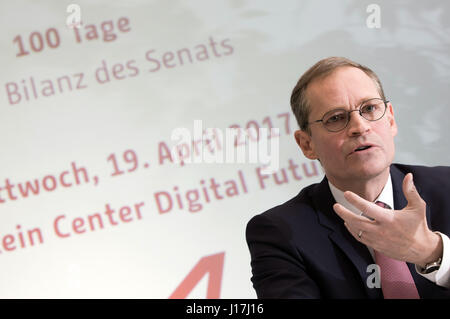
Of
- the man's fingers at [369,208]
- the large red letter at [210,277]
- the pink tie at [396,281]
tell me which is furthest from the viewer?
the large red letter at [210,277]

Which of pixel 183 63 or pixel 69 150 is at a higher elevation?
pixel 183 63

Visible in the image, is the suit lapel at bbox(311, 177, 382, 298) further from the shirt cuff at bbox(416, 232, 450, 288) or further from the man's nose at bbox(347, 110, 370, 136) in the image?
the man's nose at bbox(347, 110, 370, 136)

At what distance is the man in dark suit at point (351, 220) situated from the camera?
1265mm

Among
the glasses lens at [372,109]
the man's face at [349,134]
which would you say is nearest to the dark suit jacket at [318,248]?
the man's face at [349,134]

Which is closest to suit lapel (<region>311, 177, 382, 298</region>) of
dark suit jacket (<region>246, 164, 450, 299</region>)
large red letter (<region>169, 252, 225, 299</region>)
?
dark suit jacket (<region>246, 164, 450, 299</region>)

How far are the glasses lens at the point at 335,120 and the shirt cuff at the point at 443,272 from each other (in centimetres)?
41

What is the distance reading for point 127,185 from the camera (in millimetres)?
3309

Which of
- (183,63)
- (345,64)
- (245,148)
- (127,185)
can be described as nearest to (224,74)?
(183,63)

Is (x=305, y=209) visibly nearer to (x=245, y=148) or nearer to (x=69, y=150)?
(x=245, y=148)

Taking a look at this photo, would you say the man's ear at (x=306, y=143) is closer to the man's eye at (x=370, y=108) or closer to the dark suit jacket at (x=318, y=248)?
the dark suit jacket at (x=318, y=248)

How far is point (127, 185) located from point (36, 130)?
70cm

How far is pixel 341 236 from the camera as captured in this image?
4.95 feet

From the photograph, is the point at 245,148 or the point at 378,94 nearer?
the point at 378,94

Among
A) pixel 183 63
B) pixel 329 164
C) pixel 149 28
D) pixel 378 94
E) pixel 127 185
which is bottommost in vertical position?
pixel 127 185
